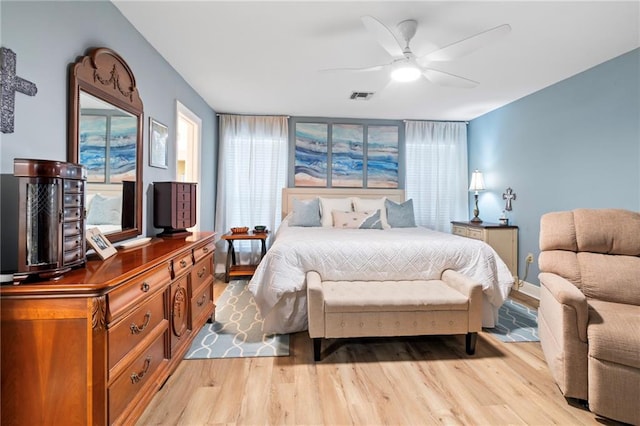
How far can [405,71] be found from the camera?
2.47 meters

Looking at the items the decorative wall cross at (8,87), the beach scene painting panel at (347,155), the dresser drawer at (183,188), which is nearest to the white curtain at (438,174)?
the beach scene painting panel at (347,155)

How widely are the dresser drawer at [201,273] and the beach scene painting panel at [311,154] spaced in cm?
254

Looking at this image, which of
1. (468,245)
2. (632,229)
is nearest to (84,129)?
(468,245)

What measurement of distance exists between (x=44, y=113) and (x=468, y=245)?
3.05 meters

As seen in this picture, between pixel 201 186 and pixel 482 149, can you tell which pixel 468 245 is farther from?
pixel 201 186

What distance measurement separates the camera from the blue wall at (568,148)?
2.77 metres

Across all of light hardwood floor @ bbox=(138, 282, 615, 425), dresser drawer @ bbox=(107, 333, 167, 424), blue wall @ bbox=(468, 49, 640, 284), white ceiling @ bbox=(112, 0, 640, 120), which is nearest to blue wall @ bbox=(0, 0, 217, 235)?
white ceiling @ bbox=(112, 0, 640, 120)

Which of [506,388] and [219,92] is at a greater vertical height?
[219,92]

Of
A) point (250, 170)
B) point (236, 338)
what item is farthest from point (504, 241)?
point (250, 170)

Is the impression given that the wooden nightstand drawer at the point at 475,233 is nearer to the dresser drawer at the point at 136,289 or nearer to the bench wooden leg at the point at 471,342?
the bench wooden leg at the point at 471,342

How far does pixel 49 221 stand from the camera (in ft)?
4.00

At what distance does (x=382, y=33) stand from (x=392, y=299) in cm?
183

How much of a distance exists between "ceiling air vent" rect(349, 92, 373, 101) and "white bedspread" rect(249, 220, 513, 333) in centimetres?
208

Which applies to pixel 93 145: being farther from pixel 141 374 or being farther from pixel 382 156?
pixel 382 156
